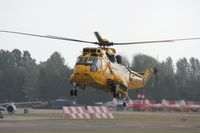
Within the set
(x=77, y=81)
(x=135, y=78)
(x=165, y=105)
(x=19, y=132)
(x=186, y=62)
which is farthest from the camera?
(x=186, y=62)

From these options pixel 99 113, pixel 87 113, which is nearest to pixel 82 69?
pixel 87 113

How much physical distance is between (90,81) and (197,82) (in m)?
93.2

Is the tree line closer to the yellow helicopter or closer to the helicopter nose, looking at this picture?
the yellow helicopter

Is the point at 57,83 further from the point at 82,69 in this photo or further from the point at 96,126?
the point at 82,69

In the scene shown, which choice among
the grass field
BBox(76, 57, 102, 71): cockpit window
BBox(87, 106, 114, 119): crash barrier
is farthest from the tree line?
BBox(76, 57, 102, 71): cockpit window

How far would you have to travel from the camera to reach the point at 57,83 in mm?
133500

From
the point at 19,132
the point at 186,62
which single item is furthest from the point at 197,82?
the point at 19,132

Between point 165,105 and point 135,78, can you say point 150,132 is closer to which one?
point 135,78

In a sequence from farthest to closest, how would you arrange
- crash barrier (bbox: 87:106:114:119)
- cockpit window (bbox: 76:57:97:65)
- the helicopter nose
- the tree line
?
the tree line
crash barrier (bbox: 87:106:114:119)
cockpit window (bbox: 76:57:97:65)
the helicopter nose

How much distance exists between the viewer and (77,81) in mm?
33344

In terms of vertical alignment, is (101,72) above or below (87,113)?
above

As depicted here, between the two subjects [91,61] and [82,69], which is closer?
[82,69]

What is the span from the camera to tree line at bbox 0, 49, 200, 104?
122444 millimetres

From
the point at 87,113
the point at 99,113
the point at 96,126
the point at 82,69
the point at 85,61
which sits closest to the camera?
the point at 82,69
